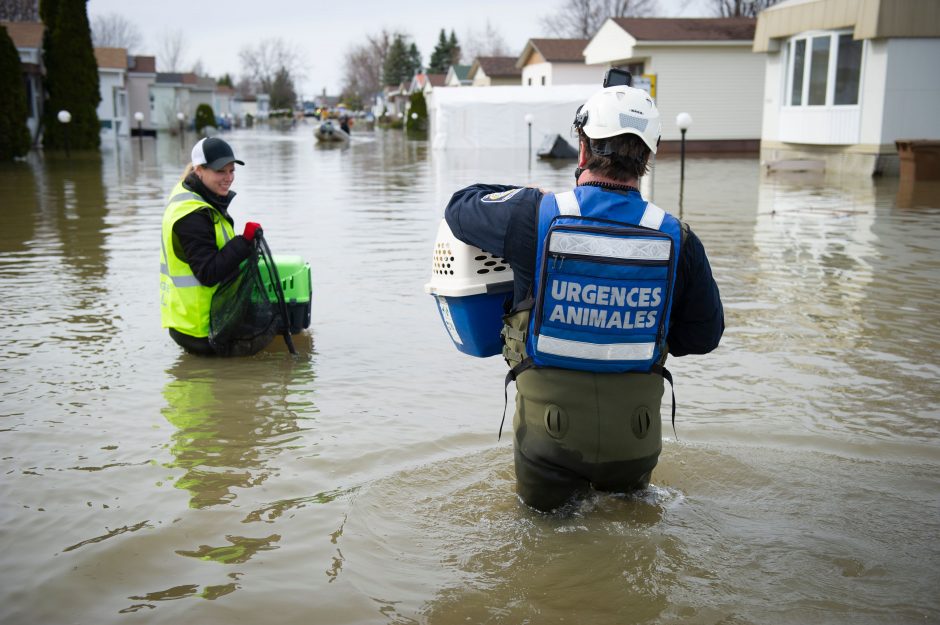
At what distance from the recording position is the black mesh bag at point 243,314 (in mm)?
6473

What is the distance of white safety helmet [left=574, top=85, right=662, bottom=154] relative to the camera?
126 inches

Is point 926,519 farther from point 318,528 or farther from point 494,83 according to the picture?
point 494,83

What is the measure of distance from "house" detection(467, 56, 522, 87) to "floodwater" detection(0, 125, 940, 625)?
51.9 meters

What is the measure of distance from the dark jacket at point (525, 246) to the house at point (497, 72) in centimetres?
5677

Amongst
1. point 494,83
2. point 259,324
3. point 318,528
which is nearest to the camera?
point 318,528

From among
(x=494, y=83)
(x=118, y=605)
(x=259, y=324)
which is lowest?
(x=118, y=605)

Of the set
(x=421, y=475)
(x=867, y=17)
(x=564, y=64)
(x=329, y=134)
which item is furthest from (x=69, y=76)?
(x=421, y=475)

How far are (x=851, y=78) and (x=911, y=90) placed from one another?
1.99m

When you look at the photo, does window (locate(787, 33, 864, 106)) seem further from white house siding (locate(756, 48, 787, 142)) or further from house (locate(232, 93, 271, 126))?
house (locate(232, 93, 271, 126))

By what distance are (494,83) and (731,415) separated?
57129mm

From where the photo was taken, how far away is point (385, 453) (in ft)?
16.7

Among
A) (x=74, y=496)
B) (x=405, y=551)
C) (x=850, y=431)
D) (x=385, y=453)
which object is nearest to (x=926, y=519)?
(x=850, y=431)

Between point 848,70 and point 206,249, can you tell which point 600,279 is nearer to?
point 206,249

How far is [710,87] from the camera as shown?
35594mm
